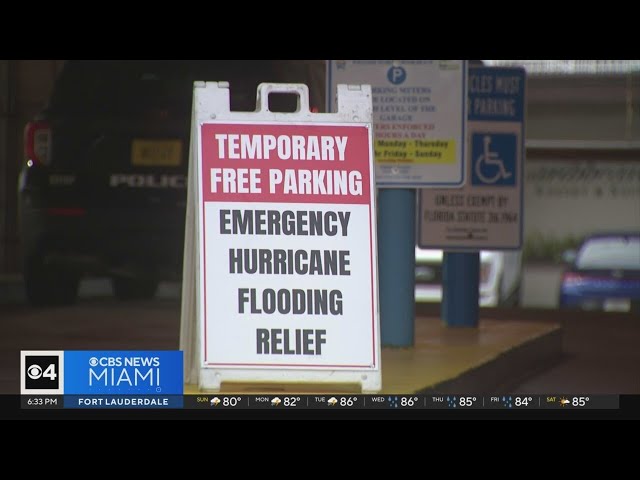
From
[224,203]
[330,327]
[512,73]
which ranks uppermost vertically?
[512,73]

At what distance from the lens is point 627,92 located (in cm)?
2012

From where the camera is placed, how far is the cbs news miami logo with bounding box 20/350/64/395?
582cm

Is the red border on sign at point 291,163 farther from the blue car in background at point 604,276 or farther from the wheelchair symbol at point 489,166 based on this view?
the blue car in background at point 604,276

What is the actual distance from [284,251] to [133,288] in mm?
6348

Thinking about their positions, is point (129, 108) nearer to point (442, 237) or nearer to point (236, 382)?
point (442, 237)

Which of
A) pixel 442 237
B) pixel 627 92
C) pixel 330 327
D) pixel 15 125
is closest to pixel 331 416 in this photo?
pixel 330 327

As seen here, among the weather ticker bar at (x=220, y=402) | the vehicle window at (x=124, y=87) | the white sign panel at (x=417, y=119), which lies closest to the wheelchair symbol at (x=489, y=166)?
the white sign panel at (x=417, y=119)

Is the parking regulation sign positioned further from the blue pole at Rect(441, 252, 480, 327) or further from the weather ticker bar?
the weather ticker bar

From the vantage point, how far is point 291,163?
228 inches

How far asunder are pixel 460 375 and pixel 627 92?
14.3 metres

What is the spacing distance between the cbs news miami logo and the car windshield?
7.55 m

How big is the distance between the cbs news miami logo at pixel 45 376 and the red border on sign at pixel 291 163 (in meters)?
0.83

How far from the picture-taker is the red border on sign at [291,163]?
18.8 ft

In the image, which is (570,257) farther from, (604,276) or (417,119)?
(417,119)
